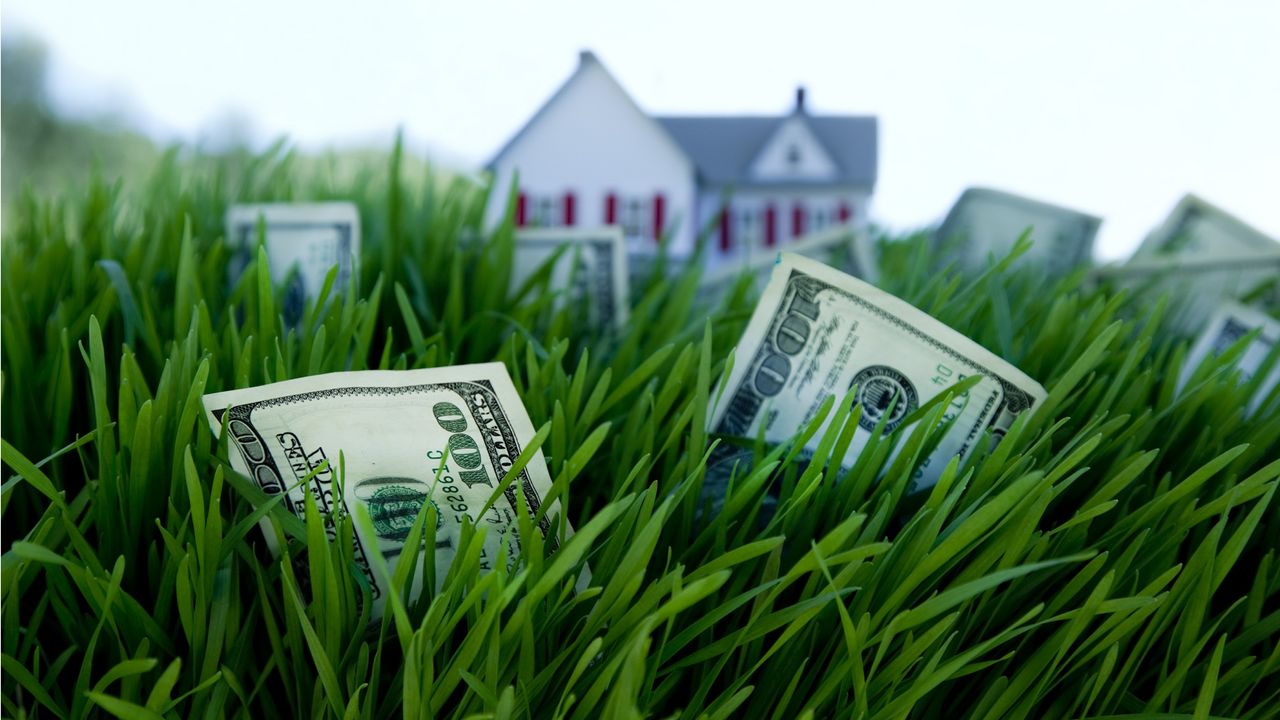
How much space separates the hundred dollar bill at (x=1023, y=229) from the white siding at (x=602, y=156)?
2.20 feet

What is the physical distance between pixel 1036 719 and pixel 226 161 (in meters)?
0.95

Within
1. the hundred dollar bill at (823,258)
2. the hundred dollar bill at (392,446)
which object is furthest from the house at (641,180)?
the hundred dollar bill at (392,446)

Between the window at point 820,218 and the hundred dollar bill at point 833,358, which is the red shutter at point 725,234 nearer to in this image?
the window at point 820,218

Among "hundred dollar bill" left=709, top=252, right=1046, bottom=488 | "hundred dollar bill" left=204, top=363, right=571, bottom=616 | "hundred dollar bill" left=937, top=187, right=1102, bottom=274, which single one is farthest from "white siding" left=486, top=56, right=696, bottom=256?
"hundred dollar bill" left=204, top=363, right=571, bottom=616

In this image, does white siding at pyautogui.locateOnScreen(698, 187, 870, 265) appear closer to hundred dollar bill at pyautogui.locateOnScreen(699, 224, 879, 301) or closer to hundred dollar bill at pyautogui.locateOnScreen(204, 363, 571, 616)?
hundred dollar bill at pyautogui.locateOnScreen(699, 224, 879, 301)

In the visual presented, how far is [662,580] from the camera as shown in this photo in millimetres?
325

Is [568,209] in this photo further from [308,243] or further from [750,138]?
[308,243]

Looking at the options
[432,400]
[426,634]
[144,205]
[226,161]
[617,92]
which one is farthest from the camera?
[617,92]

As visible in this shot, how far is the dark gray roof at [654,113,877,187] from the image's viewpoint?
239cm

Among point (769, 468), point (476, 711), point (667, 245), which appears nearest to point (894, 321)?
point (769, 468)

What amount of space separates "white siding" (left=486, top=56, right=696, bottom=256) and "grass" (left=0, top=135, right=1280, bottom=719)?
1241mm

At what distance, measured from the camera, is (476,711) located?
32cm

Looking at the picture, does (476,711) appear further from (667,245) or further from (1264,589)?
(667,245)

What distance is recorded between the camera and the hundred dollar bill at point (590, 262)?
77cm
